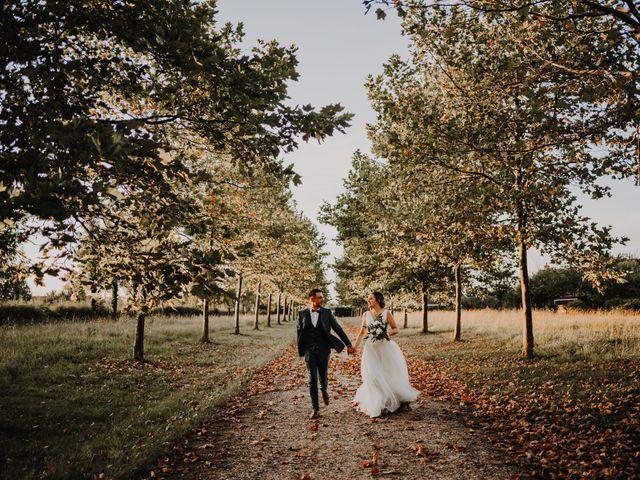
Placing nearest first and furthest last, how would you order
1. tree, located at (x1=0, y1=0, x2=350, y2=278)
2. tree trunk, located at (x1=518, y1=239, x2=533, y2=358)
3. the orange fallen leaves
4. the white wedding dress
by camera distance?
tree, located at (x1=0, y1=0, x2=350, y2=278)
the orange fallen leaves
the white wedding dress
tree trunk, located at (x1=518, y1=239, x2=533, y2=358)

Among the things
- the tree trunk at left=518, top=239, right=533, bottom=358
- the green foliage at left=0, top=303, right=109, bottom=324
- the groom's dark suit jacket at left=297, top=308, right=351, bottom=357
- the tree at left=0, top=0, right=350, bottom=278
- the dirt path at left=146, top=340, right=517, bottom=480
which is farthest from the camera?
the green foliage at left=0, top=303, right=109, bottom=324

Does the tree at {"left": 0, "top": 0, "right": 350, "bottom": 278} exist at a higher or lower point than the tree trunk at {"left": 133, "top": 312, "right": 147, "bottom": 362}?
higher

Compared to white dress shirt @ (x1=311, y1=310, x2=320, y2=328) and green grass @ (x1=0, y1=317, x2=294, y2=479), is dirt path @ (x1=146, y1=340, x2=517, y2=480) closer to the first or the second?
green grass @ (x1=0, y1=317, x2=294, y2=479)

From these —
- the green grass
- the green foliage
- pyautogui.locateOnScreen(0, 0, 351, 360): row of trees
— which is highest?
pyautogui.locateOnScreen(0, 0, 351, 360): row of trees

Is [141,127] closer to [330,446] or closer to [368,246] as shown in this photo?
[330,446]

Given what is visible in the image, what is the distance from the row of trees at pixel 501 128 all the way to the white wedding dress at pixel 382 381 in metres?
3.83

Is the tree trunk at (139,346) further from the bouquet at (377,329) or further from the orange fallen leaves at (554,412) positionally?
the orange fallen leaves at (554,412)

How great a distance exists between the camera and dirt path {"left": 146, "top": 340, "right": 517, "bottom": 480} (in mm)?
5199

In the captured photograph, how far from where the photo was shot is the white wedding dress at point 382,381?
7.85m

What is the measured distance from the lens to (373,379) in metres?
8.09

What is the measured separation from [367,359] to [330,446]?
2.41m

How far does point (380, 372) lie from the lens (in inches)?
320

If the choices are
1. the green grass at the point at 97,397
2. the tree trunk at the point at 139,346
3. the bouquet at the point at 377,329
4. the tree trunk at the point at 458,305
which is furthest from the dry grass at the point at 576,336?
the tree trunk at the point at 139,346

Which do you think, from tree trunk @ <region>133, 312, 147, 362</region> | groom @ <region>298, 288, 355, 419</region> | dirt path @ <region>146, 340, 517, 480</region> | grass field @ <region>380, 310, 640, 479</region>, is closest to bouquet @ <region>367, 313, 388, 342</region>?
groom @ <region>298, 288, 355, 419</region>
